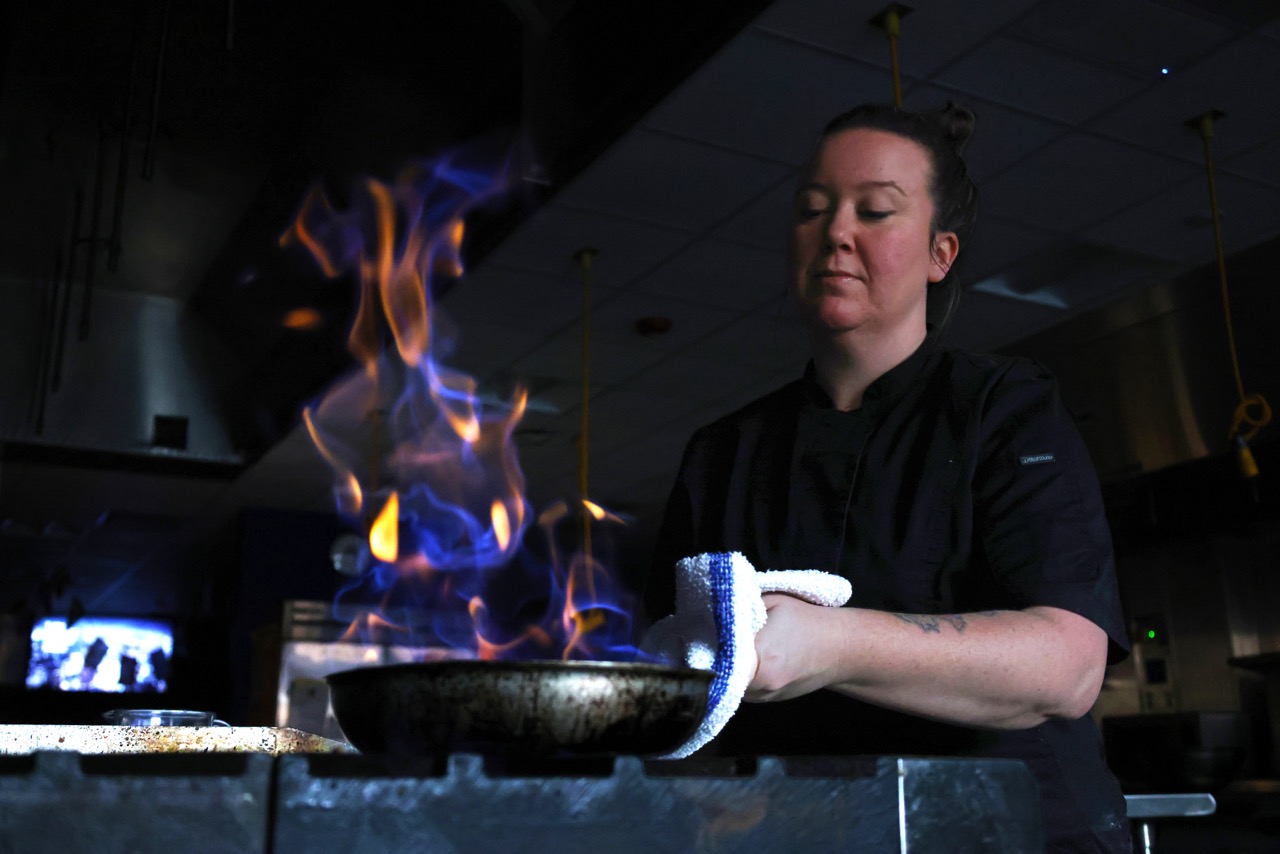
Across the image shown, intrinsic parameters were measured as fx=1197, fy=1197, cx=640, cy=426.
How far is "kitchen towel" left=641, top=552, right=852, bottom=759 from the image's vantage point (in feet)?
2.64

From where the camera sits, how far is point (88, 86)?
17.7 feet

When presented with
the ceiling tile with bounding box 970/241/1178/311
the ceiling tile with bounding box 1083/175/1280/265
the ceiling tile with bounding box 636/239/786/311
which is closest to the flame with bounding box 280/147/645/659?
the ceiling tile with bounding box 636/239/786/311

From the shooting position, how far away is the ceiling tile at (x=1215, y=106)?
398 centimetres

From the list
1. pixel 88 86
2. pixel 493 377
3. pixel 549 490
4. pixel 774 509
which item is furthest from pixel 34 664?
pixel 774 509

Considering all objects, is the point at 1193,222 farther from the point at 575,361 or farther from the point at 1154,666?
the point at 1154,666

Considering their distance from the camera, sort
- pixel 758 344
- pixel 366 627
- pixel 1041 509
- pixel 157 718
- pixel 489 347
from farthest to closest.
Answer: pixel 366 627 → pixel 489 347 → pixel 758 344 → pixel 157 718 → pixel 1041 509

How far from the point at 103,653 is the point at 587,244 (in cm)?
922

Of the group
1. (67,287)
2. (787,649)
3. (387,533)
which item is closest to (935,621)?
(787,649)

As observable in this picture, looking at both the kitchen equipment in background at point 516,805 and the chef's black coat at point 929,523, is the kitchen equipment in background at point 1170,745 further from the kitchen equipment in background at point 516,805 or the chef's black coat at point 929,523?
the kitchen equipment in background at point 516,805

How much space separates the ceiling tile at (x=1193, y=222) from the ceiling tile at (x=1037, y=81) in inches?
32.1

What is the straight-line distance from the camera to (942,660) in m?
0.94

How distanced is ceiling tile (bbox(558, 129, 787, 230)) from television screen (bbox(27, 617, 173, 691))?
8.09m

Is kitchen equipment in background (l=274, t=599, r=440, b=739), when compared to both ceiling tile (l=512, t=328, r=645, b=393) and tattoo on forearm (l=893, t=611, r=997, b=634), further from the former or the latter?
tattoo on forearm (l=893, t=611, r=997, b=634)

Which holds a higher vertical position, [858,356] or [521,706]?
[858,356]
